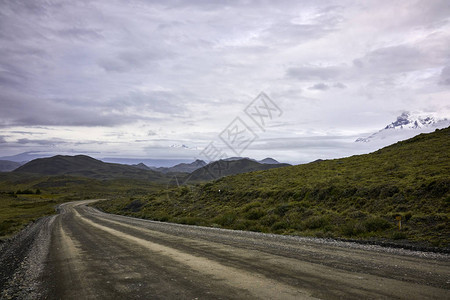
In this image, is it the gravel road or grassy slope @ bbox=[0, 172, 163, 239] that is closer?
the gravel road

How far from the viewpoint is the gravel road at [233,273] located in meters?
5.67

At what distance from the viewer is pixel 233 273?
7086mm

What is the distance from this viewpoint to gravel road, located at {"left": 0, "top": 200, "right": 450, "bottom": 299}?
5667mm

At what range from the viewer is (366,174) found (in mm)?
23094

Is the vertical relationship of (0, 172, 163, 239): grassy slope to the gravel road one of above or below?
below

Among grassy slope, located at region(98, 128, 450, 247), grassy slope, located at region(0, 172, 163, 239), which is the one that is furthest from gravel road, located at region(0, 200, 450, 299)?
grassy slope, located at region(0, 172, 163, 239)

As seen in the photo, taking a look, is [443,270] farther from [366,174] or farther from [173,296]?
[366,174]

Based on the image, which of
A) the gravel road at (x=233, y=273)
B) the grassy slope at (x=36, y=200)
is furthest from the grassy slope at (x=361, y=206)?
the grassy slope at (x=36, y=200)

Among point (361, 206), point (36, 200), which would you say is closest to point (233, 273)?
point (361, 206)

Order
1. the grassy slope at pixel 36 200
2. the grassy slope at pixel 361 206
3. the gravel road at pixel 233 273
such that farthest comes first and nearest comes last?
the grassy slope at pixel 36 200 < the grassy slope at pixel 361 206 < the gravel road at pixel 233 273

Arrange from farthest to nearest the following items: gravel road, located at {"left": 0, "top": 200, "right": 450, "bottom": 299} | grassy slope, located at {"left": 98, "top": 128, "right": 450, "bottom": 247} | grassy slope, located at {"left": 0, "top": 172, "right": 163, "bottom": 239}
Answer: grassy slope, located at {"left": 0, "top": 172, "right": 163, "bottom": 239}
grassy slope, located at {"left": 98, "top": 128, "right": 450, "bottom": 247}
gravel road, located at {"left": 0, "top": 200, "right": 450, "bottom": 299}

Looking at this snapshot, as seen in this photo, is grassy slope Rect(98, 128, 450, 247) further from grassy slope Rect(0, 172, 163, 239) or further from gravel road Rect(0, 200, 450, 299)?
grassy slope Rect(0, 172, 163, 239)

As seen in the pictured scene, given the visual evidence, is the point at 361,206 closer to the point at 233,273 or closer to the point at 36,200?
the point at 233,273

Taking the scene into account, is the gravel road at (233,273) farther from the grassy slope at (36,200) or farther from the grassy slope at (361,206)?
the grassy slope at (36,200)
